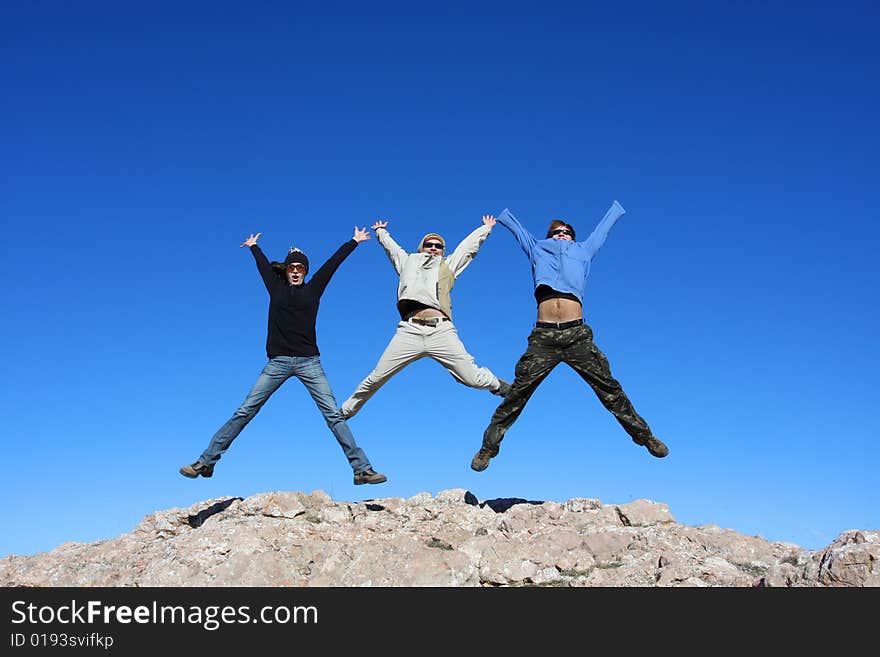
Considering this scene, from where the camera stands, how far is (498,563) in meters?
9.20

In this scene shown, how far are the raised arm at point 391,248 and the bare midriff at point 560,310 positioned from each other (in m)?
2.21

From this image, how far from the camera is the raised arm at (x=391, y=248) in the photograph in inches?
446

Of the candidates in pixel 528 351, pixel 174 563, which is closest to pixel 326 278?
pixel 528 351

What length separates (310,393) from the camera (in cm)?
1102

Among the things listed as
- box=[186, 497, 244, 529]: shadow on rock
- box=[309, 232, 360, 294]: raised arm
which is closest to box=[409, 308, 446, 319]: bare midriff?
box=[309, 232, 360, 294]: raised arm

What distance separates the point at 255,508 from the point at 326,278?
12.4ft

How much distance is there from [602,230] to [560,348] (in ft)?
6.36

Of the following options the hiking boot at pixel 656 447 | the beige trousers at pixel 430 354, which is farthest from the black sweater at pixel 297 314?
the hiking boot at pixel 656 447

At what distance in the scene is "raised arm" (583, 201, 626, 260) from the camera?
36.8ft

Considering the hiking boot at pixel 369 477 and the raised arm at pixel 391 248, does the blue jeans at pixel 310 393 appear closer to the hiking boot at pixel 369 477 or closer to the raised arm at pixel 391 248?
the hiking boot at pixel 369 477

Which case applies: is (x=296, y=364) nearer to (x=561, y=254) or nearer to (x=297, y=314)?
(x=297, y=314)
